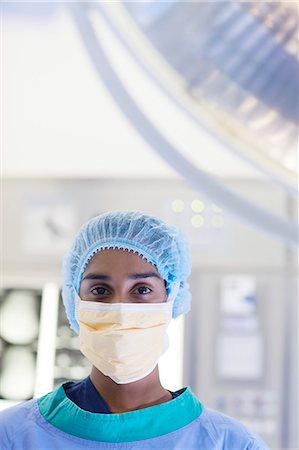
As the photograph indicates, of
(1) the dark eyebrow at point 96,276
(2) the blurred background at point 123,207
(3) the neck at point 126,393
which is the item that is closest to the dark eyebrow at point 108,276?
(1) the dark eyebrow at point 96,276

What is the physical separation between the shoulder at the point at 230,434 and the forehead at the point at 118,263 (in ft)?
0.76

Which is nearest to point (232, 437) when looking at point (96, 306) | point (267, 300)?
point (96, 306)

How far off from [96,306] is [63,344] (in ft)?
5.80

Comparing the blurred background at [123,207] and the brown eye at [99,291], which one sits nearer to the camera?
the brown eye at [99,291]

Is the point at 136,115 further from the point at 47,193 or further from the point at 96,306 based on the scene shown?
the point at 47,193

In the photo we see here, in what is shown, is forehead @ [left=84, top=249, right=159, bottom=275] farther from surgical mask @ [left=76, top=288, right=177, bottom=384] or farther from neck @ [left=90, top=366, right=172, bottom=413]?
neck @ [left=90, top=366, right=172, bottom=413]

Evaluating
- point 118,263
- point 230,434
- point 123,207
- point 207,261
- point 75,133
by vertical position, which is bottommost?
point 230,434

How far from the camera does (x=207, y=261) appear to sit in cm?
283

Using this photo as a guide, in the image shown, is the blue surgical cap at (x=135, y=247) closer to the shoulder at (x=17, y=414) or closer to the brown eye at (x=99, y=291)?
the brown eye at (x=99, y=291)

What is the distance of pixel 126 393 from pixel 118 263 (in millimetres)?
190

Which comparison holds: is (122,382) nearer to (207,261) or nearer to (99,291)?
(99,291)

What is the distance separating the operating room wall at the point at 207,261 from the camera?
9.14 feet

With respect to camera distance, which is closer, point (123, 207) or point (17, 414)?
point (17, 414)

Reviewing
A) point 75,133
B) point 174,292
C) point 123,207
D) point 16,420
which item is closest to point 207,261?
point 123,207
